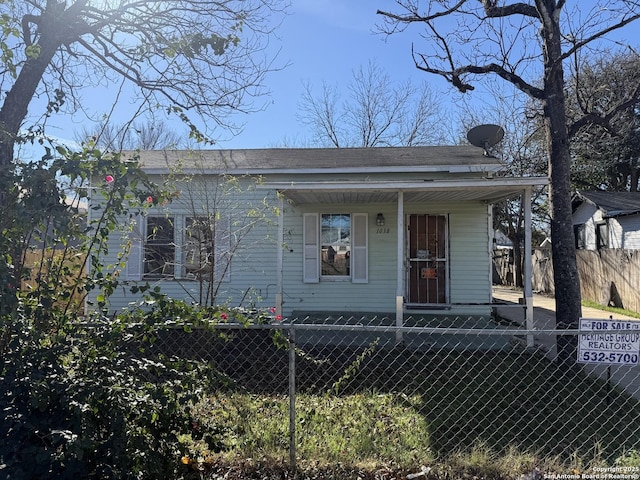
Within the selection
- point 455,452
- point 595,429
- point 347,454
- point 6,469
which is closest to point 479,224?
point 595,429

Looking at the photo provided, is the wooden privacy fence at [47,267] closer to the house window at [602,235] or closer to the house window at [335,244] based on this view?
the house window at [335,244]

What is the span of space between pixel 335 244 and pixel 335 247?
0.23 ft

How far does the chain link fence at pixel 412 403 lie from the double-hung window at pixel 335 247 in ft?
10.2

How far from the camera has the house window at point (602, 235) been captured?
683 inches

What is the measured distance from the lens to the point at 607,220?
17.1 meters

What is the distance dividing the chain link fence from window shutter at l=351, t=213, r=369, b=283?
10.1 ft

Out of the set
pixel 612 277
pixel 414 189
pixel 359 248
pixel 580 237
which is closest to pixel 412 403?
pixel 414 189

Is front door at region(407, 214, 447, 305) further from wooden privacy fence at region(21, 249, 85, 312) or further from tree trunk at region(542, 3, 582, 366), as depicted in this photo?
wooden privacy fence at region(21, 249, 85, 312)

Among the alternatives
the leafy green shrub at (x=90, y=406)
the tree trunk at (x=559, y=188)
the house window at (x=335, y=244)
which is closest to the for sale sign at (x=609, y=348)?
the tree trunk at (x=559, y=188)

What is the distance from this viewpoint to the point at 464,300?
9.58m

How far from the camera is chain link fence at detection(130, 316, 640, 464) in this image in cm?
329

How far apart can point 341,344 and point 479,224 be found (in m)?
4.40

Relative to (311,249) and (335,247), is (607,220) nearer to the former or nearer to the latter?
(335,247)

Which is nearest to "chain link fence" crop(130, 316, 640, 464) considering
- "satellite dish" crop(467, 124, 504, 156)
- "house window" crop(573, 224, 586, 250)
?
"satellite dish" crop(467, 124, 504, 156)
